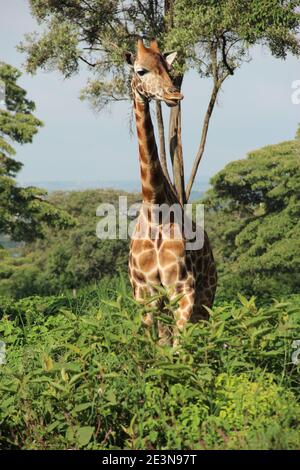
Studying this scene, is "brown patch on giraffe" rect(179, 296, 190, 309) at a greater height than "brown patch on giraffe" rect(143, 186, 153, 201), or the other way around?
"brown patch on giraffe" rect(143, 186, 153, 201)

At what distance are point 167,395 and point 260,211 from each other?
1317 inches

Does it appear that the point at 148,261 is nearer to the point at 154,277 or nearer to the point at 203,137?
the point at 154,277

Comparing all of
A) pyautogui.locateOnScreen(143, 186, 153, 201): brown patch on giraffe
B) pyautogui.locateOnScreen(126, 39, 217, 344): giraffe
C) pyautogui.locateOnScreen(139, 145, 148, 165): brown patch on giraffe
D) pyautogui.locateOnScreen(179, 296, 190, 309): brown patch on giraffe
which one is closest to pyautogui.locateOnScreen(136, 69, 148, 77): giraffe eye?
pyautogui.locateOnScreen(126, 39, 217, 344): giraffe

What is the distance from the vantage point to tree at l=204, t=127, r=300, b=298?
32581 mm

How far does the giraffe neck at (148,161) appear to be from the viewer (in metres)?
7.58

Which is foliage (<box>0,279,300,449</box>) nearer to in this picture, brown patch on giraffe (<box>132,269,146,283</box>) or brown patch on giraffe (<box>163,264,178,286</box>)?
brown patch on giraffe (<box>163,264,178,286</box>)

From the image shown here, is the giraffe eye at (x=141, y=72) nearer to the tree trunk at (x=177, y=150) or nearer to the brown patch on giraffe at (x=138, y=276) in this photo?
the brown patch on giraffe at (x=138, y=276)

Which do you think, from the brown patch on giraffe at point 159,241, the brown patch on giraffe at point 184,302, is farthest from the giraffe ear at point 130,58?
the brown patch on giraffe at point 184,302

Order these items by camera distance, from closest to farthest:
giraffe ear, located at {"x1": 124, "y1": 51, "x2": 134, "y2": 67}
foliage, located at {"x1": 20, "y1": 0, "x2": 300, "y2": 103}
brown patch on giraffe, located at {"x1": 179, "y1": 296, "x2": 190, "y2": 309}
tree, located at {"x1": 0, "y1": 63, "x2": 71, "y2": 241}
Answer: brown patch on giraffe, located at {"x1": 179, "y1": 296, "x2": 190, "y2": 309}
giraffe ear, located at {"x1": 124, "y1": 51, "x2": 134, "y2": 67}
foliage, located at {"x1": 20, "y1": 0, "x2": 300, "y2": 103}
tree, located at {"x1": 0, "y1": 63, "x2": 71, "y2": 241}

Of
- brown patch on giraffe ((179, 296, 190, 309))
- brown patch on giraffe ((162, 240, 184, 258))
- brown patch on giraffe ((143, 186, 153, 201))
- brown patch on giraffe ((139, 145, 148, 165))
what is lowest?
brown patch on giraffe ((179, 296, 190, 309))

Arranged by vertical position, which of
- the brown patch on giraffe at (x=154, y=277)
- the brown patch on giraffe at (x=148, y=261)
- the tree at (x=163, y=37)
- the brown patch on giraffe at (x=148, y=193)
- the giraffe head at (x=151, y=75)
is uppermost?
the tree at (x=163, y=37)

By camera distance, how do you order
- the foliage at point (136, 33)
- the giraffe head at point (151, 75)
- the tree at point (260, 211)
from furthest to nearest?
the tree at point (260, 211), the foliage at point (136, 33), the giraffe head at point (151, 75)

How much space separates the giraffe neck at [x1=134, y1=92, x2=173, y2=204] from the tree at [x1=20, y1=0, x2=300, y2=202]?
11604mm

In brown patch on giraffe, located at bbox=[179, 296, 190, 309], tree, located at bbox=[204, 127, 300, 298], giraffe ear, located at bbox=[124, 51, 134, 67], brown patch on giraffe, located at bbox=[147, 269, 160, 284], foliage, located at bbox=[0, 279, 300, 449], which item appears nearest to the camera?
foliage, located at bbox=[0, 279, 300, 449]
